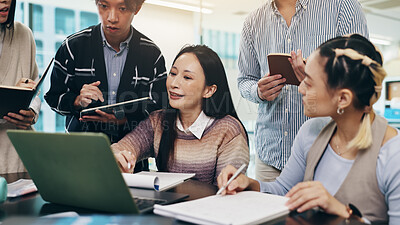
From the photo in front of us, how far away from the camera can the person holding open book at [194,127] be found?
1.70 metres

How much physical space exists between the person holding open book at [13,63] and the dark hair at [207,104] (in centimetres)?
72

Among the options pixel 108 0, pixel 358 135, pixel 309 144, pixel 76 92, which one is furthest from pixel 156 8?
pixel 358 135

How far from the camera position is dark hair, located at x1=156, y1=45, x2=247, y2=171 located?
70.0 inches

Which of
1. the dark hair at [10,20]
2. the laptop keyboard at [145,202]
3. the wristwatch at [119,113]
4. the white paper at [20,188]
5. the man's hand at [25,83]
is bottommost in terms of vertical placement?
the white paper at [20,188]

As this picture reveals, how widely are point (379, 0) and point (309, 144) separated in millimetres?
3117

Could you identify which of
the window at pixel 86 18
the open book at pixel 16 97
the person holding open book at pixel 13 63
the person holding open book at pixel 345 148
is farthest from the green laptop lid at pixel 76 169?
the window at pixel 86 18

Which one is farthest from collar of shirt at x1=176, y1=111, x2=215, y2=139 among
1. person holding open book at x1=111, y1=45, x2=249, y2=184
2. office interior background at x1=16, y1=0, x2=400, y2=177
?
office interior background at x1=16, y1=0, x2=400, y2=177

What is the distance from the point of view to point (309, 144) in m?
1.31

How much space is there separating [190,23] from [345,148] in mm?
2381

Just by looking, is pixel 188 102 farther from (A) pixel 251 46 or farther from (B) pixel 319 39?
(B) pixel 319 39

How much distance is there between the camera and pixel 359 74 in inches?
44.1

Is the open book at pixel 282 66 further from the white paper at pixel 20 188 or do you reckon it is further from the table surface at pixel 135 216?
the white paper at pixel 20 188

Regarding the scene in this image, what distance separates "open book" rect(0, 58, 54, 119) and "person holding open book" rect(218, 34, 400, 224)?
1014 millimetres

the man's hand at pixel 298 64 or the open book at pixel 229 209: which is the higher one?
the man's hand at pixel 298 64
